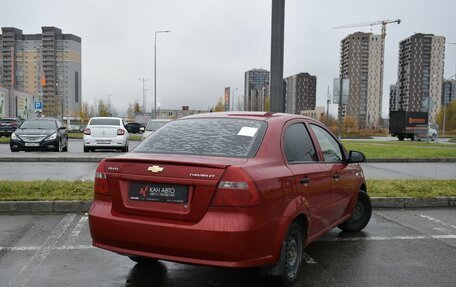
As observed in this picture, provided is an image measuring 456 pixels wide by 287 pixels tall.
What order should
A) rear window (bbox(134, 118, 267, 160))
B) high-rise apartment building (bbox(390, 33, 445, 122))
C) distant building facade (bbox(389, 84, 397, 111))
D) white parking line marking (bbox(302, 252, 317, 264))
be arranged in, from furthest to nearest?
distant building facade (bbox(389, 84, 397, 111)), high-rise apartment building (bbox(390, 33, 445, 122)), white parking line marking (bbox(302, 252, 317, 264)), rear window (bbox(134, 118, 267, 160))

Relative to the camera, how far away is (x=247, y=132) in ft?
14.1

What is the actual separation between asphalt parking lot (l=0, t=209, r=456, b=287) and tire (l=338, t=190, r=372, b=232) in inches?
4.4

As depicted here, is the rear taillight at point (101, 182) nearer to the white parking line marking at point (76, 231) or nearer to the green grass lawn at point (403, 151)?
the white parking line marking at point (76, 231)

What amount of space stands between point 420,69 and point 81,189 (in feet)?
350

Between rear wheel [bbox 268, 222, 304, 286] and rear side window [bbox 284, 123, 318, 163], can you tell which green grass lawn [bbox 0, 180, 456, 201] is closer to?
rear side window [bbox 284, 123, 318, 163]

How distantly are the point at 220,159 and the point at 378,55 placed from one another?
106593 millimetres

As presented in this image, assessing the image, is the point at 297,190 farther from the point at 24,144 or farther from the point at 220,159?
the point at 24,144

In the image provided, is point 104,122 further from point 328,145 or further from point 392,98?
point 392,98

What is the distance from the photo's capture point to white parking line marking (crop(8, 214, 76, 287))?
13.9 ft

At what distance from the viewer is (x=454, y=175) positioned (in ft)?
43.0

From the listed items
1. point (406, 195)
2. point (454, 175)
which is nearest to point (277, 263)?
point (406, 195)

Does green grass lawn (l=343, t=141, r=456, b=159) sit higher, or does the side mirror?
the side mirror

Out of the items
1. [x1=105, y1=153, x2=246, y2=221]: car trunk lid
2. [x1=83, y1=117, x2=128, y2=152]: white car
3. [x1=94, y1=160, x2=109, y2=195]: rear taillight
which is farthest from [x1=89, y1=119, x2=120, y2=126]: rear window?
[x1=105, y1=153, x2=246, y2=221]: car trunk lid

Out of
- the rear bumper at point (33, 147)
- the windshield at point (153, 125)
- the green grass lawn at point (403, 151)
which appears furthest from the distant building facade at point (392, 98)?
the rear bumper at point (33, 147)
